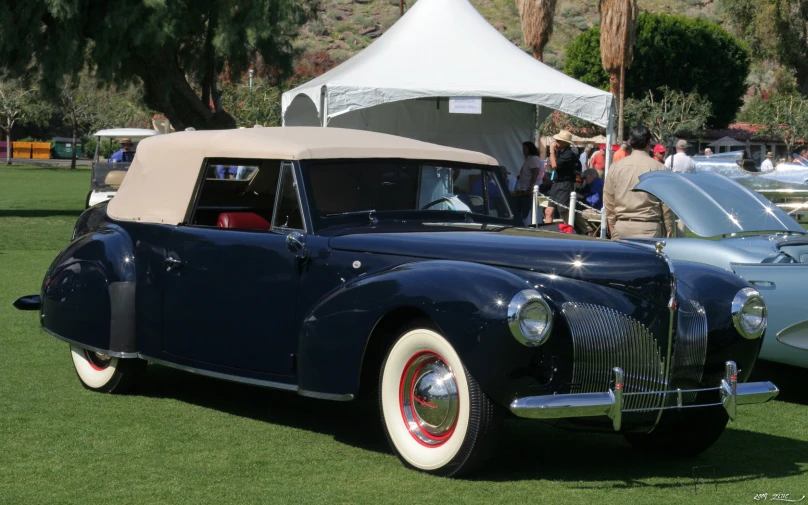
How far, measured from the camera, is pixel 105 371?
6.60m

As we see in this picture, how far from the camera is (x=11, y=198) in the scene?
29.7m

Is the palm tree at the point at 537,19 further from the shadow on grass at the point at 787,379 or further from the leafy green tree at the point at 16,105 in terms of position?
the leafy green tree at the point at 16,105

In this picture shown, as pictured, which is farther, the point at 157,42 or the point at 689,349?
the point at 157,42

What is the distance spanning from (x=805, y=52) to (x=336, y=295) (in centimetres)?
6284

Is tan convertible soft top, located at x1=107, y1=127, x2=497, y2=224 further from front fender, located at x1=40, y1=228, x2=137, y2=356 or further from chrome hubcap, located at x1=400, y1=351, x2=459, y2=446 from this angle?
chrome hubcap, located at x1=400, y1=351, x2=459, y2=446

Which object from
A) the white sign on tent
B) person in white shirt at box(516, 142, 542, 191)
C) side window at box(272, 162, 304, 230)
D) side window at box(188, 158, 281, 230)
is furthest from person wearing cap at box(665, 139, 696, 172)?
side window at box(272, 162, 304, 230)

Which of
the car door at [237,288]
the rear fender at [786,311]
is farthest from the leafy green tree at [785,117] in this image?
the car door at [237,288]

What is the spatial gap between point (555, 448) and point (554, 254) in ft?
4.14

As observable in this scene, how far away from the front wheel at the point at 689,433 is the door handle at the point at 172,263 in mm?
2655

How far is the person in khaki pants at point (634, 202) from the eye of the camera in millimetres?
8344

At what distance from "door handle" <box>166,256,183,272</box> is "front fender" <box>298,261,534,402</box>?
3.59 ft

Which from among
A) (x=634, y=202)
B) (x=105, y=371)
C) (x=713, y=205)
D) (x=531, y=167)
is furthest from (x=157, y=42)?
(x=713, y=205)

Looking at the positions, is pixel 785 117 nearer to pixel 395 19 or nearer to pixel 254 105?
pixel 254 105

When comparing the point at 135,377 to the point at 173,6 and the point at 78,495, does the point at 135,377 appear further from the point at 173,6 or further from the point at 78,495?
the point at 173,6
